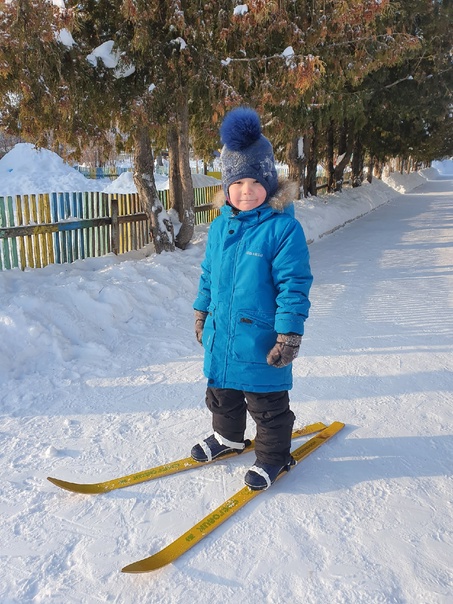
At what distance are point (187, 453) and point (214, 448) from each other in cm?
19

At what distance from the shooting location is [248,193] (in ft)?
7.30

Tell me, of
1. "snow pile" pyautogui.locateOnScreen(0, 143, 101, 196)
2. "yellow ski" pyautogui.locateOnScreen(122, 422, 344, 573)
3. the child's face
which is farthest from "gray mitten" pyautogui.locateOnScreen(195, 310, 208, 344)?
"snow pile" pyautogui.locateOnScreen(0, 143, 101, 196)

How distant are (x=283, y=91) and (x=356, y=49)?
1382 millimetres

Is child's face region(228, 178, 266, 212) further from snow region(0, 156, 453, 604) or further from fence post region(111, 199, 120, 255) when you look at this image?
fence post region(111, 199, 120, 255)

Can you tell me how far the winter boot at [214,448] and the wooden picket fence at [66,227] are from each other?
4.46 metres

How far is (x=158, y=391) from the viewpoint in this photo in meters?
3.42

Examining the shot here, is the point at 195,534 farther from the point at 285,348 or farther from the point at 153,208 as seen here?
the point at 153,208

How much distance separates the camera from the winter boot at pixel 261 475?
231 centimetres

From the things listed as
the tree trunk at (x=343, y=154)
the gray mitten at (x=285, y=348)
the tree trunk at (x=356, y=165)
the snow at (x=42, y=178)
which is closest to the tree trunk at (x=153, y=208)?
the gray mitten at (x=285, y=348)

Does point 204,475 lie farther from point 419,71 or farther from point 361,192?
point 361,192

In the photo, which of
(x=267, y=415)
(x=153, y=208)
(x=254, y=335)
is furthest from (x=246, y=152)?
(x=153, y=208)

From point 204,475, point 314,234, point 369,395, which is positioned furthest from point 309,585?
point 314,234

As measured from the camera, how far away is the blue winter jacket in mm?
2143

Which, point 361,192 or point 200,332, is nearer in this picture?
point 200,332
